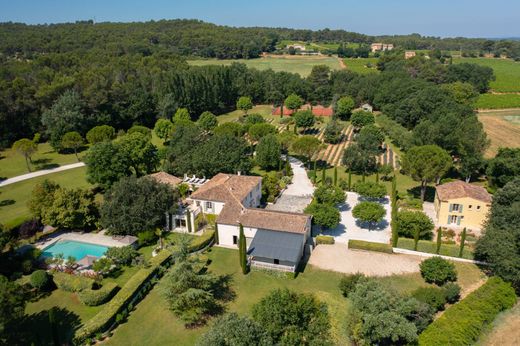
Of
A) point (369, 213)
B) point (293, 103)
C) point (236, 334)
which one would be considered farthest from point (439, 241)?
point (293, 103)

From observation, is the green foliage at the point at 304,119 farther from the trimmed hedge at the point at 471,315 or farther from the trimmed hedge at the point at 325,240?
the trimmed hedge at the point at 471,315

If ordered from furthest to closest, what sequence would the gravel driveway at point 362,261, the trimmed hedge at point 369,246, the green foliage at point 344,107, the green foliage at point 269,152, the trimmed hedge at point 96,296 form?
the green foliage at point 344,107 < the green foliage at point 269,152 < the trimmed hedge at point 369,246 < the gravel driveway at point 362,261 < the trimmed hedge at point 96,296

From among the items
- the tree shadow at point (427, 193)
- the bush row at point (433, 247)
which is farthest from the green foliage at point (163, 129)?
the bush row at point (433, 247)

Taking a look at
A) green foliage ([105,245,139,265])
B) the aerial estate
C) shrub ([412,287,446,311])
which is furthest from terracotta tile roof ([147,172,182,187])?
shrub ([412,287,446,311])

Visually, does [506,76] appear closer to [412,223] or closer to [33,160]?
[412,223]

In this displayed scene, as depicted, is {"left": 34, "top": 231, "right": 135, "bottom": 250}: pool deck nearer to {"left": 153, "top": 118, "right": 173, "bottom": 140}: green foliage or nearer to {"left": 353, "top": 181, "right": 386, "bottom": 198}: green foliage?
{"left": 353, "top": 181, "right": 386, "bottom": 198}: green foliage

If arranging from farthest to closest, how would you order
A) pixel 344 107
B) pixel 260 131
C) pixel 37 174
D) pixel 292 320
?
pixel 344 107 → pixel 260 131 → pixel 37 174 → pixel 292 320

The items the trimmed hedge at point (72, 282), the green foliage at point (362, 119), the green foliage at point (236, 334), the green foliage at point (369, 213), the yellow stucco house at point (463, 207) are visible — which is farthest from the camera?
the green foliage at point (362, 119)

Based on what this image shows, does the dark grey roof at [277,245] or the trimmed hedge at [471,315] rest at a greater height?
the dark grey roof at [277,245]

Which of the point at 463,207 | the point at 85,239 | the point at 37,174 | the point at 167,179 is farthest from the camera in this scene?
the point at 37,174
